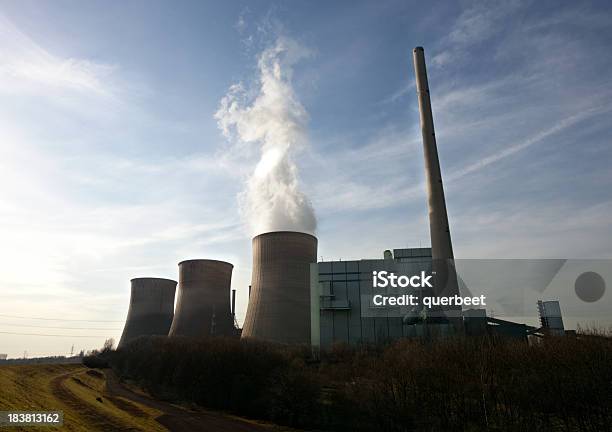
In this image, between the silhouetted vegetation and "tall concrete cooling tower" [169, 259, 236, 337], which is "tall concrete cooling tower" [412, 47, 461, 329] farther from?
"tall concrete cooling tower" [169, 259, 236, 337]

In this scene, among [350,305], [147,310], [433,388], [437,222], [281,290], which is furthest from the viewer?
[147,310]

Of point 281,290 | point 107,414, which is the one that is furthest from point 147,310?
point 107,414

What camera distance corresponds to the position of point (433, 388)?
10297 mm

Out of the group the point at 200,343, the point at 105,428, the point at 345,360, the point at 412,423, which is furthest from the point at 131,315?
the point at 412,423

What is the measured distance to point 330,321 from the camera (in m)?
21.9

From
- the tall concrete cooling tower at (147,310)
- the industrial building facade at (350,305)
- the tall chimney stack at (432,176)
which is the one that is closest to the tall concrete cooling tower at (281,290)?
the industrial building facade at (350,305)

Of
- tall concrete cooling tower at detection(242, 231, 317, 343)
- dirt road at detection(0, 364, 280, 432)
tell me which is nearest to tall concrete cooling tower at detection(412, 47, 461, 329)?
tall concrete cooling tower at detection(242, 231, 317, 343)

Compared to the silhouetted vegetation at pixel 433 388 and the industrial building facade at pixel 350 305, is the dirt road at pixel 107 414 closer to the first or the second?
the silhouetted vegetation at pixel 433 388

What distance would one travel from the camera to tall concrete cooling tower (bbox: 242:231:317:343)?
20.6 meters

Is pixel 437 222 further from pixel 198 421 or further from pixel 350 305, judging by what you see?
pixel 198 421

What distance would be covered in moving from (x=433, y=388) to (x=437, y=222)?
10.2 metres

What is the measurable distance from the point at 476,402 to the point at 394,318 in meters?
11.4

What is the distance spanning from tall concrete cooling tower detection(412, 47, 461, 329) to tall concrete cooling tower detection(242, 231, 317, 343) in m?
6.66

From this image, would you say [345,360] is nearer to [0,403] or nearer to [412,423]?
[412,423]
